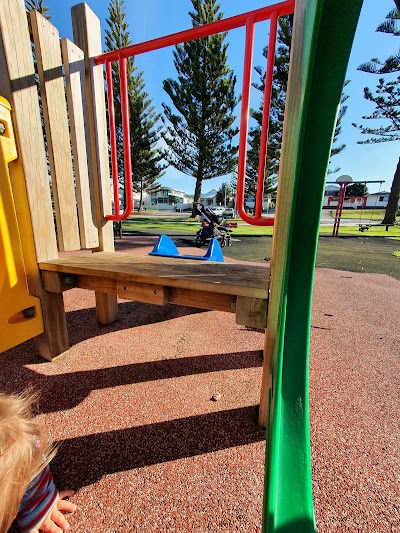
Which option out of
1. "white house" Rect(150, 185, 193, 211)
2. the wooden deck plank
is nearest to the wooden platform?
the wooden deck plank

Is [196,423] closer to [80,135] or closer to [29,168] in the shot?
[29,168]

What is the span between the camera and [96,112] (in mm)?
1914

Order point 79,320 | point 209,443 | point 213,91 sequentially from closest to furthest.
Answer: point 209,443 → point 79,320 → point 213,91

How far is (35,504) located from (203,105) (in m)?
21.4

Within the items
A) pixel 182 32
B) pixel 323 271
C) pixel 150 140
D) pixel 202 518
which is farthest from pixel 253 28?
pixel 150 140

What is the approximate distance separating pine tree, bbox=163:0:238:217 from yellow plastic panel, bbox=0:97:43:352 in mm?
19602

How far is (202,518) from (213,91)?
21508 millimetres

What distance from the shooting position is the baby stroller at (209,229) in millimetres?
7655

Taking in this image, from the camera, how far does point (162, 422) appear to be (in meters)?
1.36

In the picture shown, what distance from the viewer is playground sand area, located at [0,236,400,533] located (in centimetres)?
98

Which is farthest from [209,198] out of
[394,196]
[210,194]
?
[394,196]

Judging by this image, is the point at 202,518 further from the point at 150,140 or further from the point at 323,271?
the point at 150,140

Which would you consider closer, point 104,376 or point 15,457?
point 15,457

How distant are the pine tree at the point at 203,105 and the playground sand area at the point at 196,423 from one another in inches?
782
